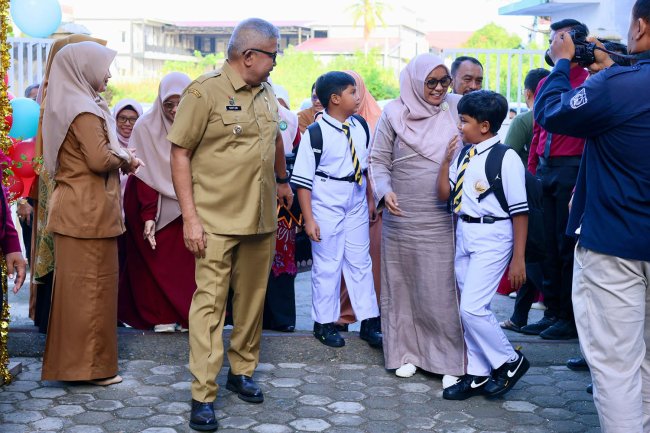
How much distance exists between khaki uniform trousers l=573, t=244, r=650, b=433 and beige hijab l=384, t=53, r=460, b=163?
1613mm

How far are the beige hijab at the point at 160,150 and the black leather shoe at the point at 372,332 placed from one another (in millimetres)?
1420

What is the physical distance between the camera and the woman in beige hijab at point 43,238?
212 inches

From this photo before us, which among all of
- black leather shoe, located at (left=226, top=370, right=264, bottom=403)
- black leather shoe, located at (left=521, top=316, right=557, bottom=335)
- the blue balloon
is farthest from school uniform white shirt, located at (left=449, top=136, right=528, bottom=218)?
the blue balloon

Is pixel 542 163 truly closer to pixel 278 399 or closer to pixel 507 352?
pixel 507 352

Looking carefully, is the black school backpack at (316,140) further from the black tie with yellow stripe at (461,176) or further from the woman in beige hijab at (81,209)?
the woman in beige hijab at (81,209)

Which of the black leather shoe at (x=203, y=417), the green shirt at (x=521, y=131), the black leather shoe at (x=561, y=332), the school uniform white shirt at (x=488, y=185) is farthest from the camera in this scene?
the green shirt at (x=521, y=131)

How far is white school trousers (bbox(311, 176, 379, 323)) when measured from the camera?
5.57m

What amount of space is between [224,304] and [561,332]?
250 cm

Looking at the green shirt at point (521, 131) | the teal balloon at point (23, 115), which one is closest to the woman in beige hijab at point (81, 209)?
the teal balloon at point (23, 115)

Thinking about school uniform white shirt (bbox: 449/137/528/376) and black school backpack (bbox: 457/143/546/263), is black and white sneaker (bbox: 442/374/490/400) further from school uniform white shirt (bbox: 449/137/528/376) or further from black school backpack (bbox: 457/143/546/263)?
black school backpack (bbox: 457/143/546/263)

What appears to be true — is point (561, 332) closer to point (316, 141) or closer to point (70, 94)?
point (316, 141)

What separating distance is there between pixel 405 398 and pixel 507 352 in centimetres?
61

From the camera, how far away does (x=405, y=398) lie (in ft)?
16.1

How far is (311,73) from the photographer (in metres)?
48.8
